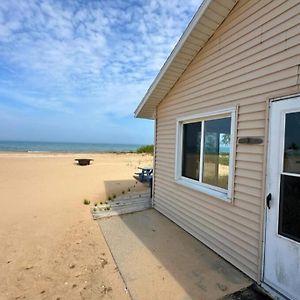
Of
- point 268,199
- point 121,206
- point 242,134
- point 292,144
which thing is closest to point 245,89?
point 242,134

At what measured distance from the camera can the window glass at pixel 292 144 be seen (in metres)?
2.75

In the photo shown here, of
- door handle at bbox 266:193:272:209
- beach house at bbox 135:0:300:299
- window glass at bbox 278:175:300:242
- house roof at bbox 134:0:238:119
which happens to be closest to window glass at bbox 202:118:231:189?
beach house at bbox 135:0:300:299

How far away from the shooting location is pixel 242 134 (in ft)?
11.7

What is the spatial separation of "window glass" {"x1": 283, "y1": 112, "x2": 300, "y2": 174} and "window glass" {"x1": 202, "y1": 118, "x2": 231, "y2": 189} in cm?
118

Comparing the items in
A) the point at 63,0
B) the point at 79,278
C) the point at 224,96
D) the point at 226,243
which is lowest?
the point at 79,278

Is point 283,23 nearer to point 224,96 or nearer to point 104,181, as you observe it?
point 224,96

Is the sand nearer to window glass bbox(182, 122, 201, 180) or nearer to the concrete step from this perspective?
the concrete step

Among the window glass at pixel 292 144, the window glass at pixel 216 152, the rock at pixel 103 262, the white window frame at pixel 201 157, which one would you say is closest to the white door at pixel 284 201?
the window glass at pixel 292 144

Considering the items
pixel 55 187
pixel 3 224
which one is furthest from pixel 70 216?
pixel 55 187

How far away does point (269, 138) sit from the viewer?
121 inches

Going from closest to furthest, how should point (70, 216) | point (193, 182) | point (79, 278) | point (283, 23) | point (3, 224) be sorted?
1. point (283, 23)
2. point (79, 278)
3. point (193, 182)
4. point (3, 224)
5. point (70, 216)

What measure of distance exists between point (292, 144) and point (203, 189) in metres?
1.99

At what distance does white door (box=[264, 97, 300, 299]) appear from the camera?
9.00 feet

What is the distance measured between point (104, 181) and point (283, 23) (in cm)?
952
